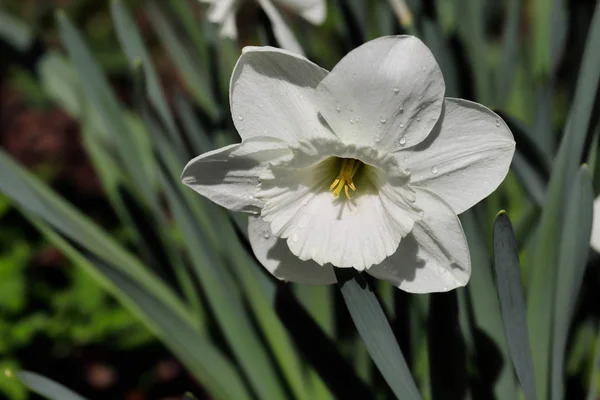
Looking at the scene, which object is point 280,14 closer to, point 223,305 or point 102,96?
point 102,96

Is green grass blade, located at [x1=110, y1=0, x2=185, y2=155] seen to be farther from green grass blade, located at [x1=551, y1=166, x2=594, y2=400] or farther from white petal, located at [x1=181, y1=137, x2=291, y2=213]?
green grass blade, located at [x1=551, y1=166, x2=594, y2=400]

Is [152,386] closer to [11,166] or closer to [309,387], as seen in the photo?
[309,387]

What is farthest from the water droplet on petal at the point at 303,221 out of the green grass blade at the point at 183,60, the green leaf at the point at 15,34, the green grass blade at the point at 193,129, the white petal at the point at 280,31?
the green leaf at the point at 15,34

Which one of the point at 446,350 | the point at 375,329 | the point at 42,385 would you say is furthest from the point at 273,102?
the point at 42,385

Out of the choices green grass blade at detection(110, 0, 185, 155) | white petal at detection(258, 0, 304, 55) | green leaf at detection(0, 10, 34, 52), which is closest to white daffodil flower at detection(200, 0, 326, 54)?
white petal at detection(258, 0, 304, 55)

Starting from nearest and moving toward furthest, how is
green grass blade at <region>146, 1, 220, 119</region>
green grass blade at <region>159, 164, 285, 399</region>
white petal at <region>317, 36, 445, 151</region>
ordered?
white petal at <region>317, 36, 445, 151</region> < green grass blade at <region>159, 164, 285, 399</region> < green grass blade at <region>146, 1, 220, 119</region>

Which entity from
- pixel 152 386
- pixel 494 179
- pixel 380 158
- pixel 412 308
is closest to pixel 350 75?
pixel 380 158
